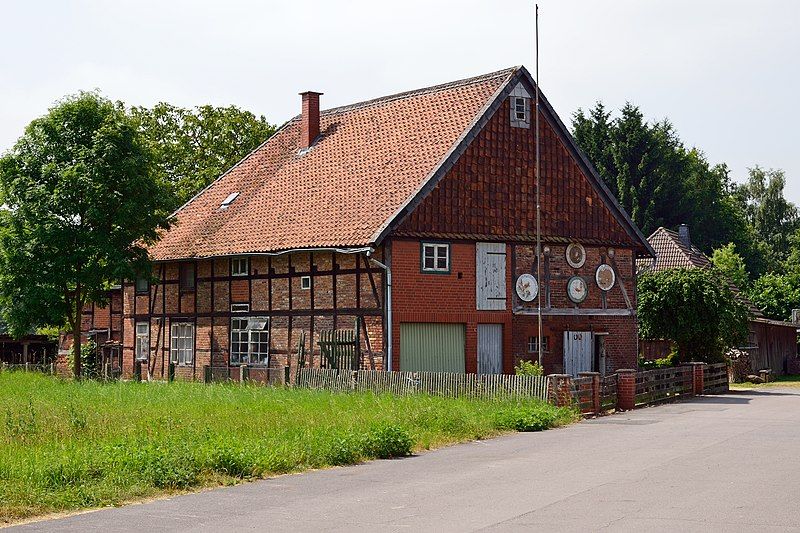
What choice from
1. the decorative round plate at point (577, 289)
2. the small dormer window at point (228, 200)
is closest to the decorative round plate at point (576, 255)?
the decorative round plate at point (577, 289)

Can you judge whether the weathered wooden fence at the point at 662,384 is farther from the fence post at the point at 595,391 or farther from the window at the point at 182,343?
the window at the point at 182,343

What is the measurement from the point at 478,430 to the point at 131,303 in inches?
929

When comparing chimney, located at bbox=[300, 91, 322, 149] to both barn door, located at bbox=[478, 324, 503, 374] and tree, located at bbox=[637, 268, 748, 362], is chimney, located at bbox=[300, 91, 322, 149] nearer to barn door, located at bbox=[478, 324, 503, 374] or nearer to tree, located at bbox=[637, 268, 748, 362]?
barn door, located at bbox=[478, 324, 503, 374]

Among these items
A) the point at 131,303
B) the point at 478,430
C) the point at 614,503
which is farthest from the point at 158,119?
the point at 614,503

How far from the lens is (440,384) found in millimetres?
26250

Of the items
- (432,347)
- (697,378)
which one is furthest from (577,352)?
(432,347)

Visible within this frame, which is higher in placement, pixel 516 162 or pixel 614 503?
pixel 516 162

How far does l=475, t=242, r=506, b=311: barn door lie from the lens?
33.1 meters

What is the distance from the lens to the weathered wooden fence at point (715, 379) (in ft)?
112

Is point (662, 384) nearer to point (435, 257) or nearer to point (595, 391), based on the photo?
point (595, 391)

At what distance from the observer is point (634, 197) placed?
70.0 m

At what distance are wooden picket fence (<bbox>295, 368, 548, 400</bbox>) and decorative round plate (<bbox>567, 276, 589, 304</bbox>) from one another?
9.06 m

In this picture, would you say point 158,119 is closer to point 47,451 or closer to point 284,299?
point 284,299

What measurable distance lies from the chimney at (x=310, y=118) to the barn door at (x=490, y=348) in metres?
10.9
